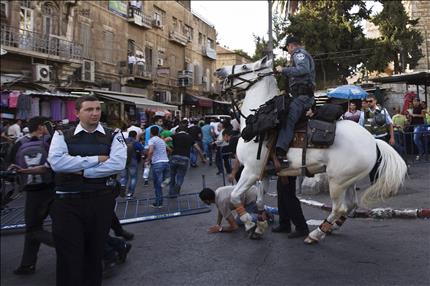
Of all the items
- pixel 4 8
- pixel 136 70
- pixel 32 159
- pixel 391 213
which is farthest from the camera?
pixel 136 70

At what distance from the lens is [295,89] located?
614 cm

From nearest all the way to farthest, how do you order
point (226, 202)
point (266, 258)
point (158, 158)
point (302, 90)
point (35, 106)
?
1. point (266, 258)
2. point (302, 90)
3. point (226, 202)
4. point (158, 158)
5. point (35, 106)

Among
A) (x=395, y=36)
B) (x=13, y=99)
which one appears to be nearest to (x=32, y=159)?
(x=13, y=99)

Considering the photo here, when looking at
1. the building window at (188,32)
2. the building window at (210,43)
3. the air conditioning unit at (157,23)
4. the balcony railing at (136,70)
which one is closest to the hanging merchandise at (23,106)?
the balcony railing at (136,70)

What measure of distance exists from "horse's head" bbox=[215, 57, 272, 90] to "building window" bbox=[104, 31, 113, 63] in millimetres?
22183

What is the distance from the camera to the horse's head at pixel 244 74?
652 cm

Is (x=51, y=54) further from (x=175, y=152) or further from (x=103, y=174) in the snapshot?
(x=103, y=174)

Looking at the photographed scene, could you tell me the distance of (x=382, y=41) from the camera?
87.1ft

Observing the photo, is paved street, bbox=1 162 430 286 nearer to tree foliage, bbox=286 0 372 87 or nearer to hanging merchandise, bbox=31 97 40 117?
hanging merchandise, bbox=31 97 40 117

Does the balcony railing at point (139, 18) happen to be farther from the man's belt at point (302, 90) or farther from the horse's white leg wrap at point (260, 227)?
the horse's white leg wrap at point (260, 227)

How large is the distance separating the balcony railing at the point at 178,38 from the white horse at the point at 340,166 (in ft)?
103

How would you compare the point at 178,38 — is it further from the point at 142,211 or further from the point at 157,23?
the point at 142,211

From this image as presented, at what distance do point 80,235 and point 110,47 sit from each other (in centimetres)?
2566

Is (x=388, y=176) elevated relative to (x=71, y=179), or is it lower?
lower
